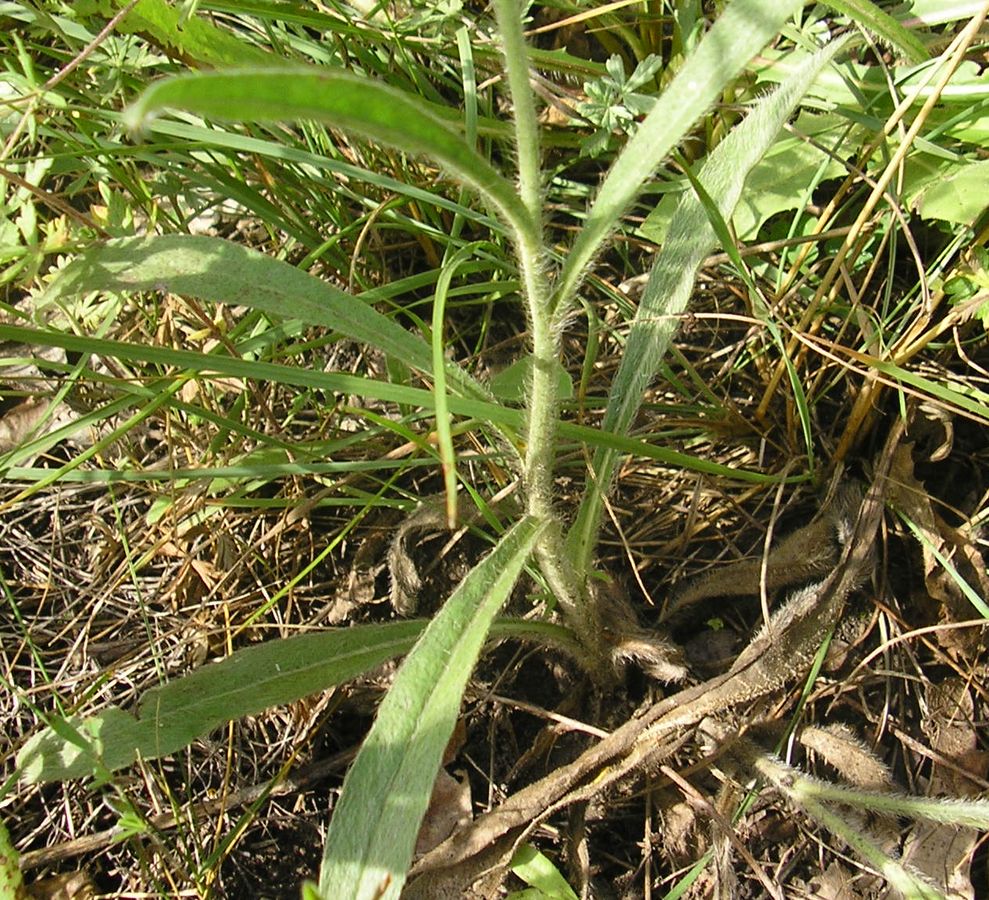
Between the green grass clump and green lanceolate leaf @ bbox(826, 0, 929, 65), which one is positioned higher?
green lanceolate leaf @ bbox(826, 0, 929, 65)

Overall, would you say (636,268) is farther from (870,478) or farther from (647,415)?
(870,478)

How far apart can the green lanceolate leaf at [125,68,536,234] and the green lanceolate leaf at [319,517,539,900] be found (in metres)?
0.60

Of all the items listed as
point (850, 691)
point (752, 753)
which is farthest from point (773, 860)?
point (850, 691)

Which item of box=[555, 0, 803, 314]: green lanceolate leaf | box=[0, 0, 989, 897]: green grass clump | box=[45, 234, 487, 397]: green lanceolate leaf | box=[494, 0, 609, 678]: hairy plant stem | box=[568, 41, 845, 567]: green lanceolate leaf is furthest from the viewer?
box=[0, 0, 989, 897]: green grass clump

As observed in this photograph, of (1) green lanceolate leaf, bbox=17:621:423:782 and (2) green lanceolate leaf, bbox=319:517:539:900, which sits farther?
(1) green lanceolate leaf, bbox=17:621:423:782

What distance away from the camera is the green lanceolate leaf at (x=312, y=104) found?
0.70 metres

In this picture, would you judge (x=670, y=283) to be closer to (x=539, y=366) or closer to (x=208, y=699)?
(x=539, y=366)

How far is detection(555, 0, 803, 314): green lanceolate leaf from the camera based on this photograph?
1098 mm

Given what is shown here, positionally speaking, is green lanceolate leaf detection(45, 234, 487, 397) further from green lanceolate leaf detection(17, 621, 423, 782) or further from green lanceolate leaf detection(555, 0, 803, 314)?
green lanceolate leaf detection(17, 621, 423, 782)

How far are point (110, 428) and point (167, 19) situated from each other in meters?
0.91

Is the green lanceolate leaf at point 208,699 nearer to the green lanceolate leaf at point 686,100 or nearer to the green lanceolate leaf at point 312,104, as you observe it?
the green lanceolate leaf at point 686,100

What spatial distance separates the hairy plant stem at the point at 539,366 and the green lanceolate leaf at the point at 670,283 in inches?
3.8

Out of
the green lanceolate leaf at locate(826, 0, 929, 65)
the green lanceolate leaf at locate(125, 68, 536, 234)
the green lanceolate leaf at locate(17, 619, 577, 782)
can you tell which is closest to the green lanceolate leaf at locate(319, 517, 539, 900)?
the green lanceolate leaf at locate(17, 619, 577, 782)

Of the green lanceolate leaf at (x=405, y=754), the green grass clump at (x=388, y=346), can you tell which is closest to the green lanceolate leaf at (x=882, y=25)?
the green grass clump at (x=388, y=346)
